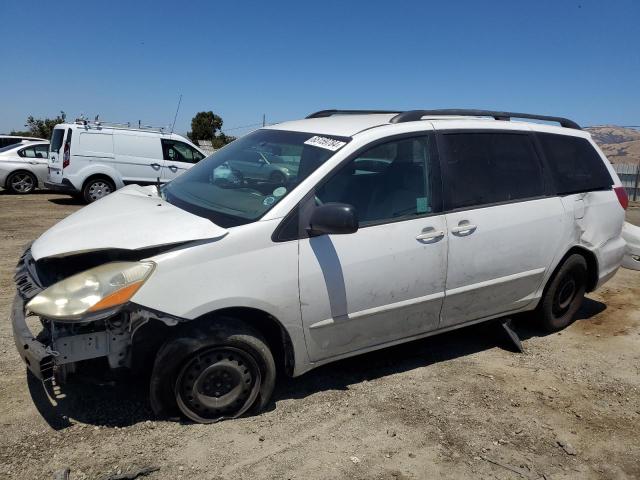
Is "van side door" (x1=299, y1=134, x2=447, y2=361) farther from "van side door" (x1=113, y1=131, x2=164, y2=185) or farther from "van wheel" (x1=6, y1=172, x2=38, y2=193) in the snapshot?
"van wheel" (x1=6, y1=172, x2=38, y2=193)

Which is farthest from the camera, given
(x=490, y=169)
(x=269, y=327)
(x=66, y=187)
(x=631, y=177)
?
(x=631, y=177)

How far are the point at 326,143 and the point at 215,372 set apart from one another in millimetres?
1619

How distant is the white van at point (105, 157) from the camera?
40.4 feet

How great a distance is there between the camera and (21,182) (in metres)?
14.7

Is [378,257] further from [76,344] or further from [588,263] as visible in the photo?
[588,263]

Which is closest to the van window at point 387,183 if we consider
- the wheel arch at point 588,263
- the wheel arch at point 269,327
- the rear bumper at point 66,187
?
the wheel arch at point 269,327

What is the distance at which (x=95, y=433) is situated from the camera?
10.1 feet

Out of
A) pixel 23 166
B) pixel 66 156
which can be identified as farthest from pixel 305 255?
pixel 23 166

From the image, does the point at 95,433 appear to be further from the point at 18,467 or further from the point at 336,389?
the point at 336,389

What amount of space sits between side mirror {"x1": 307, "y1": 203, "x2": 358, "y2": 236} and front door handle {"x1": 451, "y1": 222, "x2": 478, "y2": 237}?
0.94 metres

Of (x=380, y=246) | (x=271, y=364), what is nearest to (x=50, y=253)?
(x=271, y=364)

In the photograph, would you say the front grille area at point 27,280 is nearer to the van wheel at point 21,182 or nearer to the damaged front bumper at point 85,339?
the damaged front bumper at point 85,339

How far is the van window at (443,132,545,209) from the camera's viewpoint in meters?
3.89

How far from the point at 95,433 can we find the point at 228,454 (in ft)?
2.61
